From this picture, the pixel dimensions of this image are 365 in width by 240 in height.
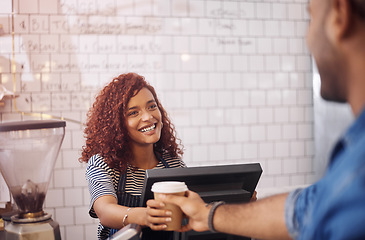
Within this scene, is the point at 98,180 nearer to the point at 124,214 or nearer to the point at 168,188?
the point at 124,214

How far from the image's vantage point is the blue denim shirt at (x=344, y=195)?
605mm

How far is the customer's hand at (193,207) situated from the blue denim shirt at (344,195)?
0.65 m

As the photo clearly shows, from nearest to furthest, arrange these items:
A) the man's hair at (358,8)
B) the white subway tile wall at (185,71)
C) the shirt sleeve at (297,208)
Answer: the man's hair at (358,8)
the shirt sleeve at (297,208)
the white subway tile wall at (185,71)

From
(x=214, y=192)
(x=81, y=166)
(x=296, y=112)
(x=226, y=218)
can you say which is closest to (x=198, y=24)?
(x=296, y=112)

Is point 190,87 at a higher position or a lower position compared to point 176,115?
higher

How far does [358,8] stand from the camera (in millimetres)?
751

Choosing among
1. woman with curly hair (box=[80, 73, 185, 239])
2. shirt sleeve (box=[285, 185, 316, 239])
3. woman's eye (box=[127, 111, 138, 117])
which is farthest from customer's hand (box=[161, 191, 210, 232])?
woman's eye (box=[127, 111, 138, 117])

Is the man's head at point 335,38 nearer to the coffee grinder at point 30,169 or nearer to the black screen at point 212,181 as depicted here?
the black screen at point 212,181

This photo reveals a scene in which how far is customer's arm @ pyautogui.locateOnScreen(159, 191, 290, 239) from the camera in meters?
1.23

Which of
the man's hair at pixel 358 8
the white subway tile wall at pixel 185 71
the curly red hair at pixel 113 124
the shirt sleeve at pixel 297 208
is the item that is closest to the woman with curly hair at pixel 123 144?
the curly red hair at pixel 113 124

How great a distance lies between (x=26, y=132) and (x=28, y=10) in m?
2.30

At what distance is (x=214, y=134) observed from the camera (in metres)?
3.74

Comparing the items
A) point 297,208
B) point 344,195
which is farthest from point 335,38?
point 297,208

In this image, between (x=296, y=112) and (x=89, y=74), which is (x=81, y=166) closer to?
(x=89, y=74)
